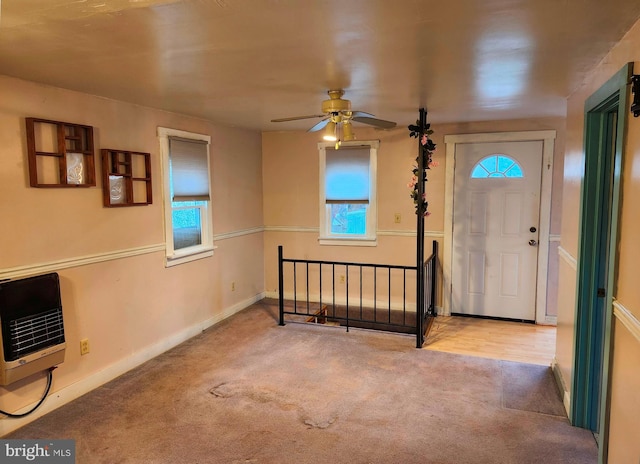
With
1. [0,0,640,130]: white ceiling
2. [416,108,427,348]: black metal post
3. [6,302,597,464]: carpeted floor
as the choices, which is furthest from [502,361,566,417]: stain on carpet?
[0,0,640,130]: white ceiling

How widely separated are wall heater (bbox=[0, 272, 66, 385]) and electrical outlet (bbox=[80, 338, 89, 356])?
240 millimetres

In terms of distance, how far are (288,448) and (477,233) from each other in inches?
128

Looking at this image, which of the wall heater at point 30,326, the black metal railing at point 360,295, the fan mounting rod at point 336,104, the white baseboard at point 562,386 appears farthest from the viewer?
the black metal railing at point 360,295

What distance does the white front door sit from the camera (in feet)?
14.7

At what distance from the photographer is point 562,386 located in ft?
9.77

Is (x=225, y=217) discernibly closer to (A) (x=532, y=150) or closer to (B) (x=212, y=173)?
(B) (x=212, y=173)

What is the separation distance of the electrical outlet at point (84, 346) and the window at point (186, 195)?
3.25ft

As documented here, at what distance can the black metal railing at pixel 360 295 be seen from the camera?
4.69 metres

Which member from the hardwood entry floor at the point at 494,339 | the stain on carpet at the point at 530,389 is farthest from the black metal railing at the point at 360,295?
the stain on carpet at the point at 530,389

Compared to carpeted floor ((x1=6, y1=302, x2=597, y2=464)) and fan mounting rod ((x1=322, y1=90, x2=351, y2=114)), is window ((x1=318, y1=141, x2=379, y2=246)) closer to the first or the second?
carpeted floor ((x1=6, y1=302, x2=597, y2=464))

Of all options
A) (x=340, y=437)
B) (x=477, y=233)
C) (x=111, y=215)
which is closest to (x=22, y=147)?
(x=111, y=215)

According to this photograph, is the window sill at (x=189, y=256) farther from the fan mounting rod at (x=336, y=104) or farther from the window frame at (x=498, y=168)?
the window frame at (x=498, y=168)

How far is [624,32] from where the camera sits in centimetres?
181

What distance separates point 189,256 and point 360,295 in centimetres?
197
